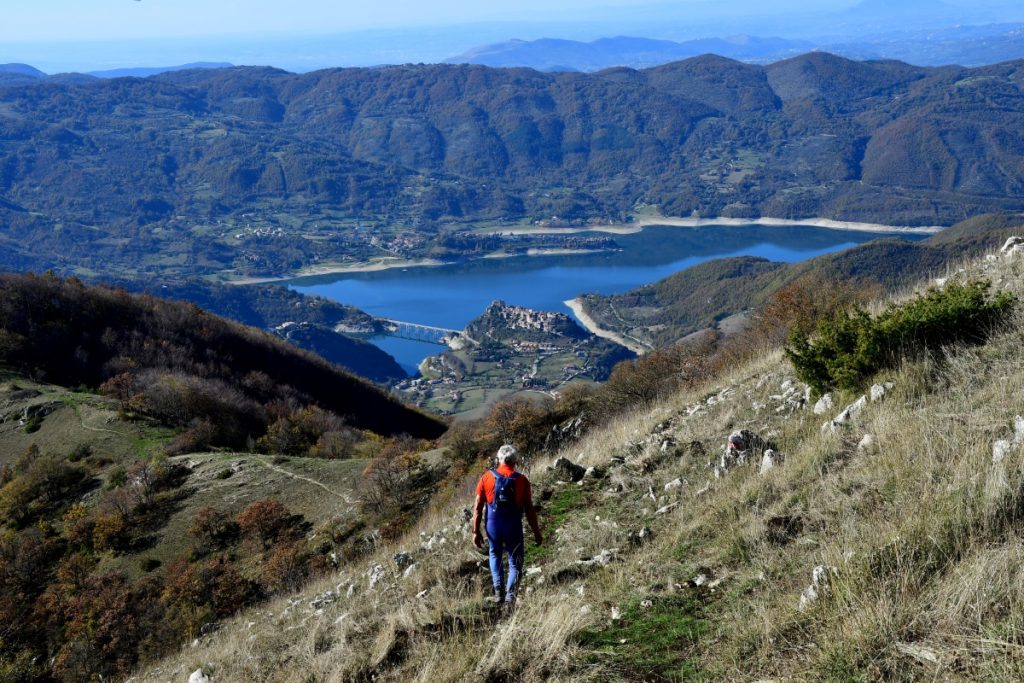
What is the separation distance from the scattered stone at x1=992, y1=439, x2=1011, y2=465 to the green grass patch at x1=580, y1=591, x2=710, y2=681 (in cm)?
223

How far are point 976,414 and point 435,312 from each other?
5400 inches

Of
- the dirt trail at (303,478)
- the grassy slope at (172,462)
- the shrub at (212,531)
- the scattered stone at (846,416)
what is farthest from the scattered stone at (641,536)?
the shrub at (212,531)

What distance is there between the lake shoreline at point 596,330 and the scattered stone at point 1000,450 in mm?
97877

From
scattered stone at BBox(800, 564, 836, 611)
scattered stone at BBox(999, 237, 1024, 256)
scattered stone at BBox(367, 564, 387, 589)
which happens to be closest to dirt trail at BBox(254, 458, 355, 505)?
scattered stone at BBox(367, 564, 387, 589)

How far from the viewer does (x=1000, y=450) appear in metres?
4.93

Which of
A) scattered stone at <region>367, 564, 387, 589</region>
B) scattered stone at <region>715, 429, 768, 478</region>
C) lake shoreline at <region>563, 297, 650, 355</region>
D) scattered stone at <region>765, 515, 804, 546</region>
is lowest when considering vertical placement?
lake shoreline at <region>563, 297, 650, 355</region>

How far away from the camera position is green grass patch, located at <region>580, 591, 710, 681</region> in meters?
4.15

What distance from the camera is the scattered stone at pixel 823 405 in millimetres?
8141

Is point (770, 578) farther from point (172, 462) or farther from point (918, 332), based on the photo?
point (172, 462)

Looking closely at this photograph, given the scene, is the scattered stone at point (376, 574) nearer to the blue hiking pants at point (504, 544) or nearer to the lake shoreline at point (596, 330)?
the blue hiking pants at point (504, 544)

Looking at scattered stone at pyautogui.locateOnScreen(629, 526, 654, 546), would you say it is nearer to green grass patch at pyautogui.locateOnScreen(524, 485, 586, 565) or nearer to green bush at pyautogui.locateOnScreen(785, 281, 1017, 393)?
green grass patch at pyautogui.locateOnScreen(524, 485, 586, 565)

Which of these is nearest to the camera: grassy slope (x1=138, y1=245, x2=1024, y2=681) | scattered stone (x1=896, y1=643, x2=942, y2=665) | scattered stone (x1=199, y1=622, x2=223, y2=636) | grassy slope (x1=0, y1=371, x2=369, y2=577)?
scattered stone (x1=896, y1=643, x2=942, y2=665)

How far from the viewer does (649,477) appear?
830 cm

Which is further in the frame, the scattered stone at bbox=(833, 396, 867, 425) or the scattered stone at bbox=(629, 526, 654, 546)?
the scattered stone at bbox=(833, 396, 867, 425)
